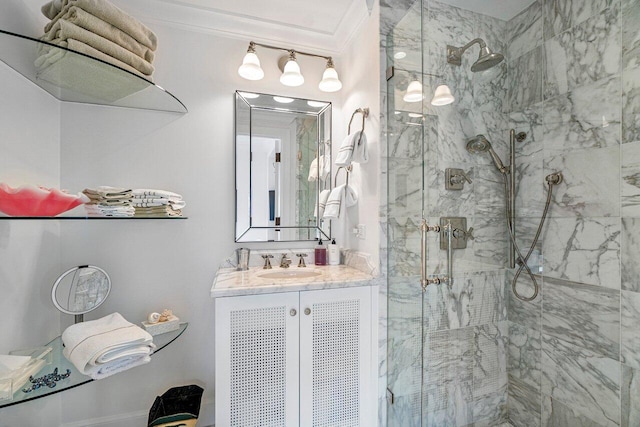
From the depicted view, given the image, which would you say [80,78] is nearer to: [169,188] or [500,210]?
[169,188]

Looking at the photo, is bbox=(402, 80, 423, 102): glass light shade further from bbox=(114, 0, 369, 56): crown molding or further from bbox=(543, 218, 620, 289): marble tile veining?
bbox=(543, 218, 620, 289): marble tile veining

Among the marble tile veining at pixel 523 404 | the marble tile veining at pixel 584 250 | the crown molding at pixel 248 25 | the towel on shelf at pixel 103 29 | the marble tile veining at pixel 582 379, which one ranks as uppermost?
the crown molding at pixel 248 25

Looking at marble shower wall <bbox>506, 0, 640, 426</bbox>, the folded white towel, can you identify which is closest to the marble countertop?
the folded white towel

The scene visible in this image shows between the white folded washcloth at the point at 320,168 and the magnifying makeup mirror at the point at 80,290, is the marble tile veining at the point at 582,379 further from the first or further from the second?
the magnifying makeup mirror at the point at 80,290

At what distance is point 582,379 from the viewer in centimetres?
139

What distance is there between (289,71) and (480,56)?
3.80 ft

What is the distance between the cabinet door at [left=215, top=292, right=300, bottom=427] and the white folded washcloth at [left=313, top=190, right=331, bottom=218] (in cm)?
83

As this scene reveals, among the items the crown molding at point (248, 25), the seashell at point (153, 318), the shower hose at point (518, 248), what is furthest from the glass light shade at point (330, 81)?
the seashell at point (153, 318)

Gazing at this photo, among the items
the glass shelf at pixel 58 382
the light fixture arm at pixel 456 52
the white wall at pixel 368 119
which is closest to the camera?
the glass shelf at pixel 58 382

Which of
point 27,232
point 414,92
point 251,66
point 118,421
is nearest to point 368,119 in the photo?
point 414,92

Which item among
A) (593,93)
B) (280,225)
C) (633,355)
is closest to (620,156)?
(593,93)

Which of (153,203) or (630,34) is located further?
(153,203)

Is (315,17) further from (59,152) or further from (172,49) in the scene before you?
(59,152)

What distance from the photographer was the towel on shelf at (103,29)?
1.16m
